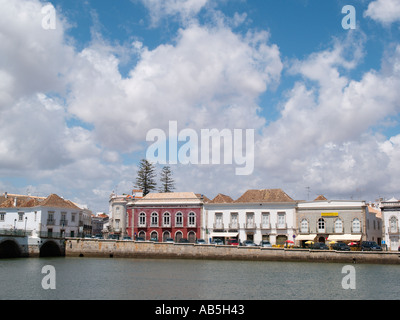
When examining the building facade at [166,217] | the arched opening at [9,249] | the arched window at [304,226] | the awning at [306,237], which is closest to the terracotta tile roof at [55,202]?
the arched opening at [9,249]

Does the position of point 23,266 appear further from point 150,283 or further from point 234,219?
point 234,219

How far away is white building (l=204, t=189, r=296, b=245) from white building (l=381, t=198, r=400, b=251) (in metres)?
10.7

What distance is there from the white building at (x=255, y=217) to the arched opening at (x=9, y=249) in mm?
23707

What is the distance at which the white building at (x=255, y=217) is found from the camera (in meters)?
57.4

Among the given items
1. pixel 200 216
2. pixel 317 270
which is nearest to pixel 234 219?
pixel 200 216

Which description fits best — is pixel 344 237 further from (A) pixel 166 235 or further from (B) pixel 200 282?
(B) pixel 200 282

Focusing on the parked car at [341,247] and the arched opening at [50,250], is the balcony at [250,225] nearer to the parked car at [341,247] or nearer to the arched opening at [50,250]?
the parked car at [341,247]

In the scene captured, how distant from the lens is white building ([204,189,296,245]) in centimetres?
5741

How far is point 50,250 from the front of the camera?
5753 centimetres

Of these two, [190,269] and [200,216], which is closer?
[190,269]

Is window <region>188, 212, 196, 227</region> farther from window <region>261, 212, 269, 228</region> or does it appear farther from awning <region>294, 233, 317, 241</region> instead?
awning <region>294, 233, 317, 241</region>

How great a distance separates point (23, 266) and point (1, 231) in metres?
12.2
